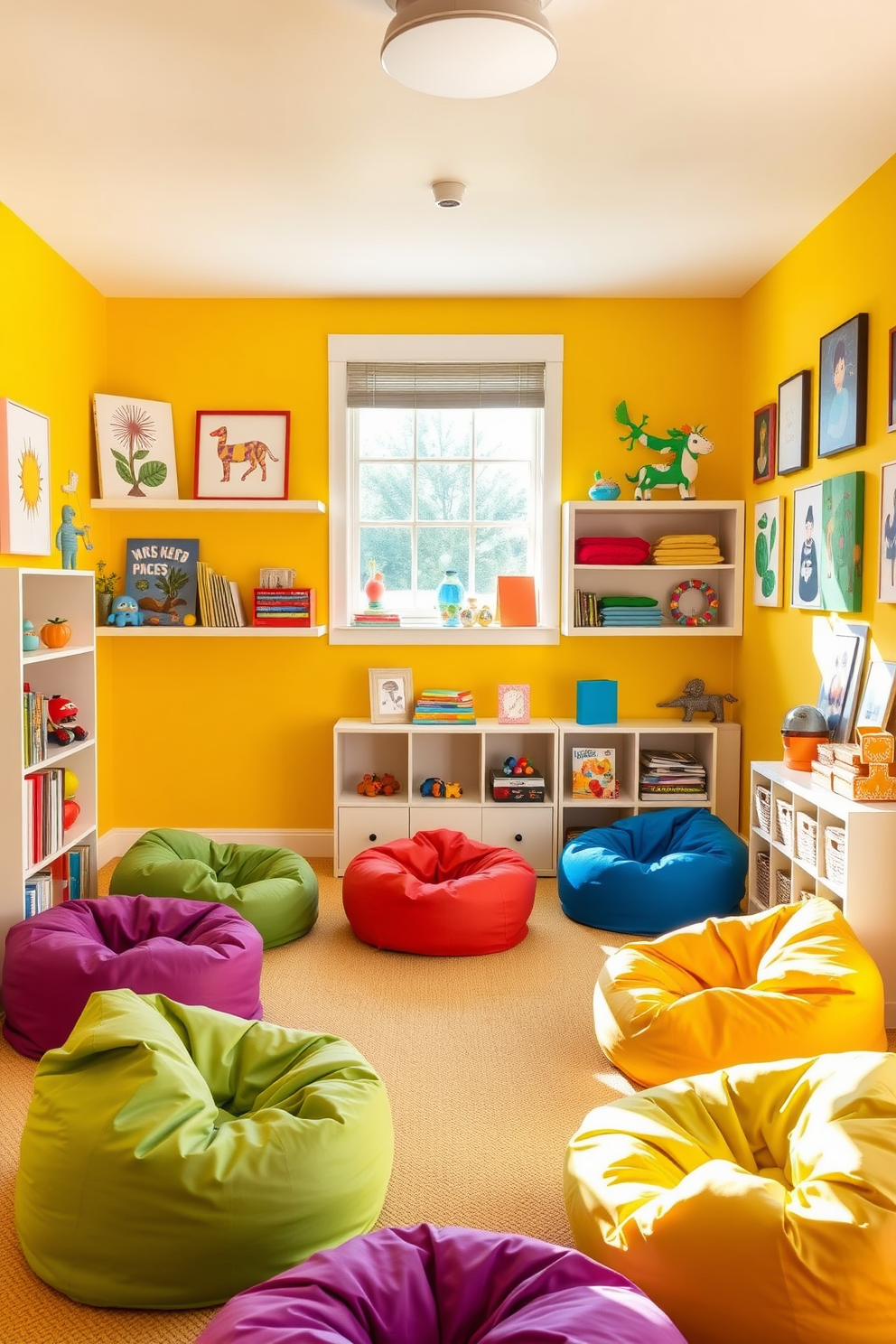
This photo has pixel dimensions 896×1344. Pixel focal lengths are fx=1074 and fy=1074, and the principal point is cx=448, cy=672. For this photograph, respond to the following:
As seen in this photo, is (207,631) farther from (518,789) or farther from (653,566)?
(653,566)

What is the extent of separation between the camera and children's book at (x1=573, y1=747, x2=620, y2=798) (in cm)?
496

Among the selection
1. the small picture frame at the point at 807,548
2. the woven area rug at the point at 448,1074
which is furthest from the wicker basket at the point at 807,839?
the small picture frame at the point at 807,548

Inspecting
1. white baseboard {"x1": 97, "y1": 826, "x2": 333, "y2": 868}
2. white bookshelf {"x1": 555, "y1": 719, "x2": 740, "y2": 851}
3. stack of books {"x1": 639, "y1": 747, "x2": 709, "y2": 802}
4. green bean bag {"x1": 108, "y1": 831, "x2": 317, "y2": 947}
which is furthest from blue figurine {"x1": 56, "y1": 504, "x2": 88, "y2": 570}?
stack of books {"x1": 639, "y1": 747, "x2": 709, "y2": 802}

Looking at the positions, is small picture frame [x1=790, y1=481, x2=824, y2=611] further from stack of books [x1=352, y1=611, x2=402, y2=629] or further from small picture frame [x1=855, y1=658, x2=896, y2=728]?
stack of books [x1=352, y1=611, x2=402, y2=629]

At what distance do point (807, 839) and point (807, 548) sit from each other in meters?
1.26

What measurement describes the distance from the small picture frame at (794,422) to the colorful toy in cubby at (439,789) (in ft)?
6.57

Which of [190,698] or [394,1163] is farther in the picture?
[190,698]

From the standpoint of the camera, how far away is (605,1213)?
195 centimetres

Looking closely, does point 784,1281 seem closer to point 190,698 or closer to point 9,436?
point 9,436

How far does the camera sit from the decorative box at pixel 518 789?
495 cm

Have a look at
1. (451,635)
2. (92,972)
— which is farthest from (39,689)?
(451,635)

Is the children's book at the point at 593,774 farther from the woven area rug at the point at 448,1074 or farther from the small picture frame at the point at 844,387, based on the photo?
the small picture frame at the point at 844,387

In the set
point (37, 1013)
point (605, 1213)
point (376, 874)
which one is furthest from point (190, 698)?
point (605, 1213)

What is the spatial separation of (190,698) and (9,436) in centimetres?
177
